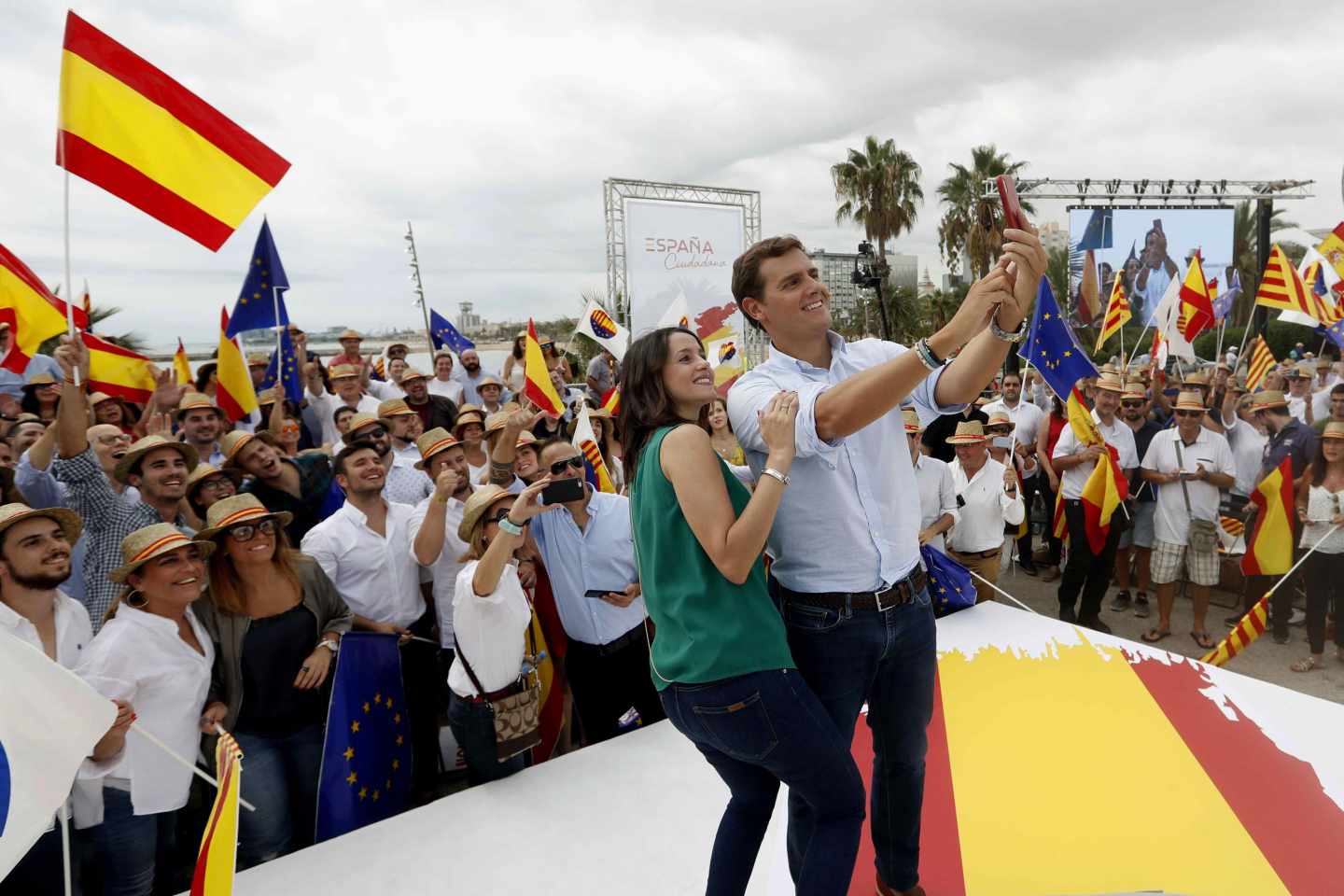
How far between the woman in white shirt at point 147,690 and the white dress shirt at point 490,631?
0.83 meters

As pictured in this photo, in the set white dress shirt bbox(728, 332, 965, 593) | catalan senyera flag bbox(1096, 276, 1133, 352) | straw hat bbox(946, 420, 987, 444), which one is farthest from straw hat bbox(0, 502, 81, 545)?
catalan senyera flag bbox(1096, 276, 1133, 352)

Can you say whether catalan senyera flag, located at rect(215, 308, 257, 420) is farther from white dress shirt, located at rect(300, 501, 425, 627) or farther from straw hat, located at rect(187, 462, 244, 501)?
white dress shirt, located at rect(300, 501, 425, 627)

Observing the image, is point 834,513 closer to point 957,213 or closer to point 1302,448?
point 1302,448

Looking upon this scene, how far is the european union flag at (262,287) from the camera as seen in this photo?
214 inches

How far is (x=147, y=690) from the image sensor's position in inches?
101

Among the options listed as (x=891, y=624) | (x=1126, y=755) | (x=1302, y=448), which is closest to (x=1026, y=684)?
(x=1126, y=755)

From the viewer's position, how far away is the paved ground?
4871mm

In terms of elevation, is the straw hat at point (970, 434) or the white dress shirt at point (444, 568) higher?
the straw hat at point (970, 434)

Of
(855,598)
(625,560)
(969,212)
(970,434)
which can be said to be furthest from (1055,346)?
(969,212)

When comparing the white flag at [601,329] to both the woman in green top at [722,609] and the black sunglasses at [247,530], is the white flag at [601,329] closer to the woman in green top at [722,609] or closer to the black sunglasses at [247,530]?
the black sunglasses at [247,530]

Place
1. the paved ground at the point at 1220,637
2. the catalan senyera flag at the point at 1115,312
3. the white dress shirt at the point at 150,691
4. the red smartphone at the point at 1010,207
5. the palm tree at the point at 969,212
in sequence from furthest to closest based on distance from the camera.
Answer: the palm tree at the point at 969,212, the catalan senyera flag at the point at 1115,312, the paved ground at the point at 1220,637, the white dress shirt at the point at 150,691, the red smartphone at the point at 1010,207

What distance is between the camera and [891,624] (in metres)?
1.83

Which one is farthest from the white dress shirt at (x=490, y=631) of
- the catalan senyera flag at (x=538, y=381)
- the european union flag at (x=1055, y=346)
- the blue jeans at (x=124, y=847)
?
the european union flag at (x=1055, y=346)

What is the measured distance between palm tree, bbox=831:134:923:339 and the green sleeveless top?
30351 millimetres
